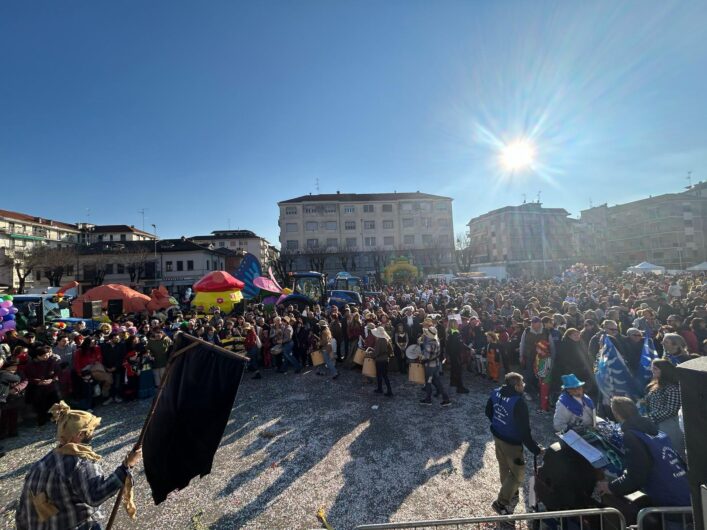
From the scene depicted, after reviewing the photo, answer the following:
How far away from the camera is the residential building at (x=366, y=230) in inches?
1970

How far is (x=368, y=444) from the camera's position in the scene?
17.5 ft

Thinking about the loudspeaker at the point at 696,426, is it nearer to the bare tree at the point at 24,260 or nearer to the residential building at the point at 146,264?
the residential building at the point at 146,264

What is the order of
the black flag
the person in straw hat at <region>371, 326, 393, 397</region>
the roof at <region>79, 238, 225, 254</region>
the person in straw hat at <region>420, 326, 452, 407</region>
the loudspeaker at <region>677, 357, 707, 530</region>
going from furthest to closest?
the roof at <region>79, 238, 225, 254</region>
the person in straw hat at <region>371, 326, 393, 397</region>
the person in straw hat at <region>420, 326, 452, 407</region>
the black flag
the loudspeaker at <region>677, 357, 707, 530</region>

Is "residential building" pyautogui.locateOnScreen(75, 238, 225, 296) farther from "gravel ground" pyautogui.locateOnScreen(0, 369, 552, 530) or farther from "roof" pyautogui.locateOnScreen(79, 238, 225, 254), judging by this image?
"gravel ground" pyautogui.locateOnScreen(0, 369, 552, 530)

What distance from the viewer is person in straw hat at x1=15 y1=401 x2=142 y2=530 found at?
2.22 meters

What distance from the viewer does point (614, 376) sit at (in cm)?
499

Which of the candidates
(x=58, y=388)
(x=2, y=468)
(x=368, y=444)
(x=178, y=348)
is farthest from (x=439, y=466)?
(x=58, y=388)

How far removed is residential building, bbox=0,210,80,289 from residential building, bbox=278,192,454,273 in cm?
3418

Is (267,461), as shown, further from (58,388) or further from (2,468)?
(58,388)

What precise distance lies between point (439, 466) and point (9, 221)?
77598 mm

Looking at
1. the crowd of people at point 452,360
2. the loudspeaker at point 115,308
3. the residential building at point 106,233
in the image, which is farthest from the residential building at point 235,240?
the crowd of people at point 452,360

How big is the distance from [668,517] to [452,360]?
5.00 meters

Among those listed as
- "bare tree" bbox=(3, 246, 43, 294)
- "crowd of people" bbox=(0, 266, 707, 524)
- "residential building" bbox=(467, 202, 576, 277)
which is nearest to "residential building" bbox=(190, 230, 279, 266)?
"bare tree" bbox=(3, 246, 43, 294)

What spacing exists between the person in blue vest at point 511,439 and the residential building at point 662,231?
192 feet
